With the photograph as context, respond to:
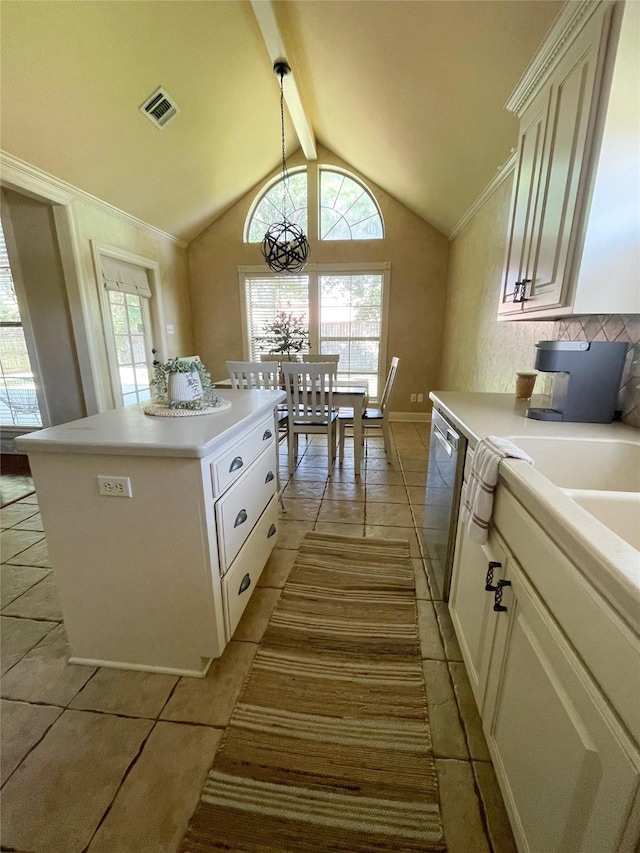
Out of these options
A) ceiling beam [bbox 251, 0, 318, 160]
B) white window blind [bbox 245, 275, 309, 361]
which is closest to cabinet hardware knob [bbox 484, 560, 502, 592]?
ceiling beam [bbox 251, 0, 318, 160]

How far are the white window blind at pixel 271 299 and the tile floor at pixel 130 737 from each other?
154 inches

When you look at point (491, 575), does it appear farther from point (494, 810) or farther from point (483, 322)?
point (483, 322)

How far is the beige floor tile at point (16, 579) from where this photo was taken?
5.89ft

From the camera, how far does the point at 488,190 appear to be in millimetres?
2840

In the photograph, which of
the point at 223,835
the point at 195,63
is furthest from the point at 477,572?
the point at 195,63

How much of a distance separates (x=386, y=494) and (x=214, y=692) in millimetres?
1856

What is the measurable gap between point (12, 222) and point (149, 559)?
11.6 feet

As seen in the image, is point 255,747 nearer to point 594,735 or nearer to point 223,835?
point 223,835

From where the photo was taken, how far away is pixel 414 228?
4555 millimetres

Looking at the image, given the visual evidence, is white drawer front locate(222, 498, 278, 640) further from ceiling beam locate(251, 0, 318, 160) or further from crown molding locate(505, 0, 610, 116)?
ceiling beam locate(251, 0, 318, 160)

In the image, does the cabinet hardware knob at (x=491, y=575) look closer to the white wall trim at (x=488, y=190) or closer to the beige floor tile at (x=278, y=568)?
the beige floor tile at (x=278, y=568)

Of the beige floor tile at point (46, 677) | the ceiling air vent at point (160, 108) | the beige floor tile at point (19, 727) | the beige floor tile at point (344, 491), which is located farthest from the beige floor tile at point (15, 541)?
the ceiling air vent at point (160, 108)

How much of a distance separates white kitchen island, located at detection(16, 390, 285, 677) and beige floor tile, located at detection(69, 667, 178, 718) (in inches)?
1.5

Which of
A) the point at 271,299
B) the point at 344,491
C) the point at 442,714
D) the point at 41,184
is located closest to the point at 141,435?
the point at 442,714
